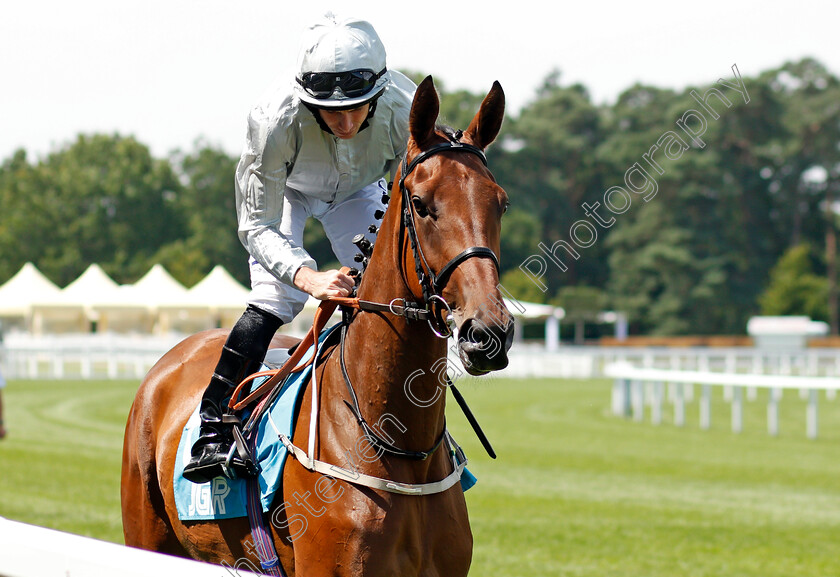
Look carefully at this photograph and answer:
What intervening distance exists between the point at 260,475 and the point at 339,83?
137 cm

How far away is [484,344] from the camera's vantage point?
2.61 meters

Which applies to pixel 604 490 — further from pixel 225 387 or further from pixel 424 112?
pixel 424 112

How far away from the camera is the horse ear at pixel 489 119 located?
3109 millimetres

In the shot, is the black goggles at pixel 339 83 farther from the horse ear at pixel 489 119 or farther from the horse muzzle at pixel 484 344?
the horse muzzle at pixel 484 344

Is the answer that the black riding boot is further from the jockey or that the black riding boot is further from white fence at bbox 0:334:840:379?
white fence at bbox 0:334:840:379

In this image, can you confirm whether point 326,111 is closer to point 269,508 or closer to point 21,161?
point 269,508

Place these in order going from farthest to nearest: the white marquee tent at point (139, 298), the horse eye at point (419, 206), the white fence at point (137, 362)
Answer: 1. the white marquee tent at point (139, 298)
2. the white fence at point (137, 362)
3. the horse eye at point (419, 206)

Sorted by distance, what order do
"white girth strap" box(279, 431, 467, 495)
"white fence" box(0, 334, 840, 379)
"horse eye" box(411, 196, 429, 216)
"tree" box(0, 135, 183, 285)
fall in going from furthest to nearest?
"tree" box(0, 135, 183, 285)
"white fence" box(0, 334, 840, 379)
"white girth strap" box(279, 431, 467, 495)
"horse eye" box(411, 196, 429, 216)

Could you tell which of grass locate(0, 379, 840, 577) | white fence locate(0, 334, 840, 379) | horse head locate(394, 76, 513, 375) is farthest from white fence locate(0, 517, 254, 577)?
white fence locate(0, 334, 840, 379)

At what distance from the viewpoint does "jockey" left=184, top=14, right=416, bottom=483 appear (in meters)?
3.45

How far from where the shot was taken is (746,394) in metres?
25.0

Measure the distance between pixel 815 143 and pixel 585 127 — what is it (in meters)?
15.0

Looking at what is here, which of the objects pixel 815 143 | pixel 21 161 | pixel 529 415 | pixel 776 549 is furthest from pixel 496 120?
pixel 21 161

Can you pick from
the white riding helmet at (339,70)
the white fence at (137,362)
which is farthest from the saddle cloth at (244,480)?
the white fence at (137,362)
